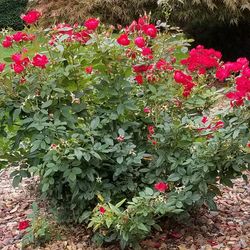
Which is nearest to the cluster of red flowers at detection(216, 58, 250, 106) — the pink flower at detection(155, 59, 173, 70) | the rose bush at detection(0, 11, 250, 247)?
the rose bush at detection(0, 11, 250, 247)

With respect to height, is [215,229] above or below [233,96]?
A: below

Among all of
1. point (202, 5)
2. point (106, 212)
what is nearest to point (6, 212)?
point (106, 212)

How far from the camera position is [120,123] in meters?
3.01

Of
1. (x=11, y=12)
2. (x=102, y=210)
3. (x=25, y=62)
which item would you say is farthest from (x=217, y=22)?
(x=11, y=12)

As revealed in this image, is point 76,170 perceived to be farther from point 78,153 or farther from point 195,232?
point 195,232

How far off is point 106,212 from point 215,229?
828 mm

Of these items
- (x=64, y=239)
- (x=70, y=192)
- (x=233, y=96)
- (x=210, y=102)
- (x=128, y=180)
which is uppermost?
(x=233, y=96)

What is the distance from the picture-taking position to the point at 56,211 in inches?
127

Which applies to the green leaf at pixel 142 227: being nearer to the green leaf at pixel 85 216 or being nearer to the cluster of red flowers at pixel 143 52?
the green leaf at pixel 85 216

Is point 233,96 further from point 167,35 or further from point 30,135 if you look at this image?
point 30,135

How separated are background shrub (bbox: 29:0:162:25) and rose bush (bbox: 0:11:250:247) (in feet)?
19.1

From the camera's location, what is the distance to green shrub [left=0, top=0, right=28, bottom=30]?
1464 centimetres

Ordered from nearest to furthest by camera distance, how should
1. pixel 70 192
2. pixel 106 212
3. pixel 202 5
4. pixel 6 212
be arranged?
pixel 106 212 → pixel 70 192 → pixel 6 212 → pixel 202 5

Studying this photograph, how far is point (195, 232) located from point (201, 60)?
40.7 inches
